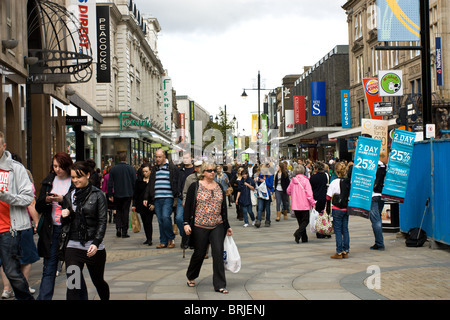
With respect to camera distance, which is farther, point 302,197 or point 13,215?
point 302,197

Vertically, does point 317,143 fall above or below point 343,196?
above

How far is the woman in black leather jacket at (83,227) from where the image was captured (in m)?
5.80

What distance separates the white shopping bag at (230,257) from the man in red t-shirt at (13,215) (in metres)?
2.60

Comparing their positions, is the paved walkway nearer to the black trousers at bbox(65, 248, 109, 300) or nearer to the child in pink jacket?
the child in pink jacket

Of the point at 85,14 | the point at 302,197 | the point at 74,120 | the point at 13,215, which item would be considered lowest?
the point at 302,197

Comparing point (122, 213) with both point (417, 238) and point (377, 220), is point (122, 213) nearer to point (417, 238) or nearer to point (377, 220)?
point (377, 220)

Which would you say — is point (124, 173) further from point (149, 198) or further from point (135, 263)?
point (135, 263)

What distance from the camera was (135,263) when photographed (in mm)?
10039

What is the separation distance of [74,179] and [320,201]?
885cm

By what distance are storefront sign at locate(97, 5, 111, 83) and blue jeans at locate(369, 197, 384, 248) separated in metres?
15.5

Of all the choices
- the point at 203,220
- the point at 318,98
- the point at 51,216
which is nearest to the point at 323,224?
the point at 203,220

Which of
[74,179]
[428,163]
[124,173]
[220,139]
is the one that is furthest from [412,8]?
[220,139]

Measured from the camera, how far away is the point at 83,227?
19.0 ft

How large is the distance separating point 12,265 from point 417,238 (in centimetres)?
813
